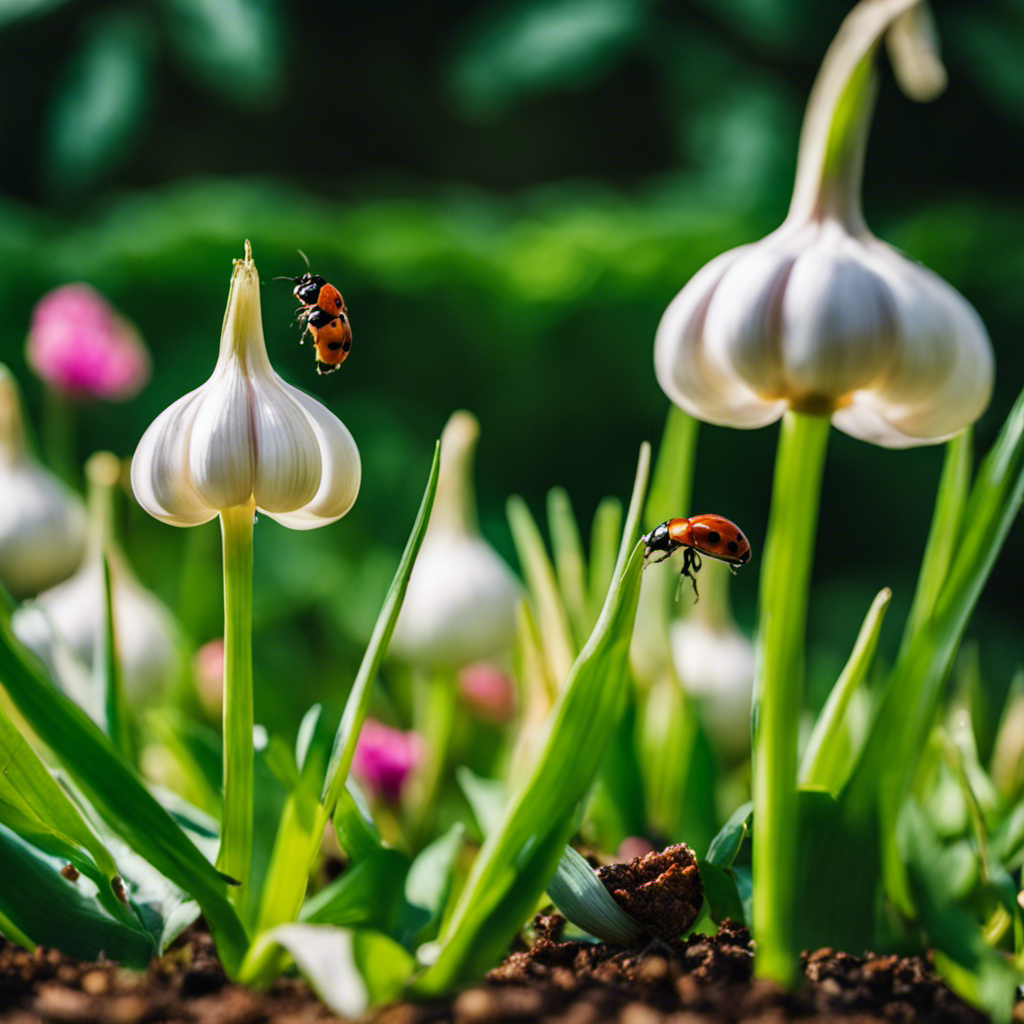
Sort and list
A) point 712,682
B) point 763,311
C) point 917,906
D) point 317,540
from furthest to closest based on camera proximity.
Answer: point 317,540 → point 712,682 → point 917,906 → point 763,311

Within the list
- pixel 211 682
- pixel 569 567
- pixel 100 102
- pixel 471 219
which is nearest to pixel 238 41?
pixel 100 102

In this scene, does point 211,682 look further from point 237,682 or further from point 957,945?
point 957,945

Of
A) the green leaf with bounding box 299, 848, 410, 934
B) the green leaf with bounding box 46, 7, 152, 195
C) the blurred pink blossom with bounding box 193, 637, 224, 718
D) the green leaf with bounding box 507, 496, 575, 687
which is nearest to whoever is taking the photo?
the green leaf with bounding box 299, 848, 410, 934

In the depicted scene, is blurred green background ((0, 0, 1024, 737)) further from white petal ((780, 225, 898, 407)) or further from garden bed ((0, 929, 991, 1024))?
white petal ((780, 225, 898, 407))

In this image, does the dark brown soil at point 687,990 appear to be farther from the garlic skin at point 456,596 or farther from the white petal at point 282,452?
the garlic skin at point 456,596

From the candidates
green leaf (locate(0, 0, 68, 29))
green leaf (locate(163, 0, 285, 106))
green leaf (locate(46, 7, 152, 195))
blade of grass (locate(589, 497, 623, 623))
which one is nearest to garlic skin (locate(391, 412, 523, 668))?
blade of grass (locate(589, 497, 623, 623))

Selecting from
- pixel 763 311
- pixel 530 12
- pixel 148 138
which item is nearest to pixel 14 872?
pixel 763 311

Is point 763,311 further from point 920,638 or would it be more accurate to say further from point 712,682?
point 712,682

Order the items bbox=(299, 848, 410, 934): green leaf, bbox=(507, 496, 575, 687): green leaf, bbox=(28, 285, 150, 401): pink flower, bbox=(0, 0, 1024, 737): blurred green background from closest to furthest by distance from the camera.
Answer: bbox=(299, 848, 410, 934): green leaf < bbox=(507, 496, 575, 687): green leaf < bbox=(28, 285, 150, 401): pink flower < bbox=(0, 0, 1024, 737): blurred green background
